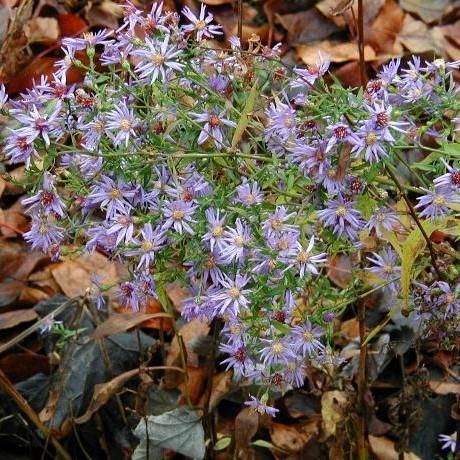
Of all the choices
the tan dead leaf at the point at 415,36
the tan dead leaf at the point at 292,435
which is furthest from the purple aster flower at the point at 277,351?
the tan dead leaf at the point at 415,36

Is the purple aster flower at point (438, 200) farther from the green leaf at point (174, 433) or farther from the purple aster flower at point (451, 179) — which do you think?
the green leaf at point (174, 433)

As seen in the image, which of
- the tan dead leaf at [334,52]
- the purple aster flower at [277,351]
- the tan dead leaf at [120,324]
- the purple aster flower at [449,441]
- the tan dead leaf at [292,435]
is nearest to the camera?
the purple aster flower at [277,351]

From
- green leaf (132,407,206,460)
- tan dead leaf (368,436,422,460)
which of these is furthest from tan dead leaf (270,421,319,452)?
green leaf (132,407,206,460)

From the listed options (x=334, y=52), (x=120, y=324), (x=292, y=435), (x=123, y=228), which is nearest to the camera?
(x=123, y=228)

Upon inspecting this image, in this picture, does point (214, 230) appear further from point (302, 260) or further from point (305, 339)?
point (305, 339)

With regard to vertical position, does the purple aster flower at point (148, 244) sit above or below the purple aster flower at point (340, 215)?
below

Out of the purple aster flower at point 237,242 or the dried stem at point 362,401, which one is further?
the dried stem at point 362,401

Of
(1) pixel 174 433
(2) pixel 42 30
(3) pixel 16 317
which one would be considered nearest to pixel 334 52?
(2) pixel 42 30
